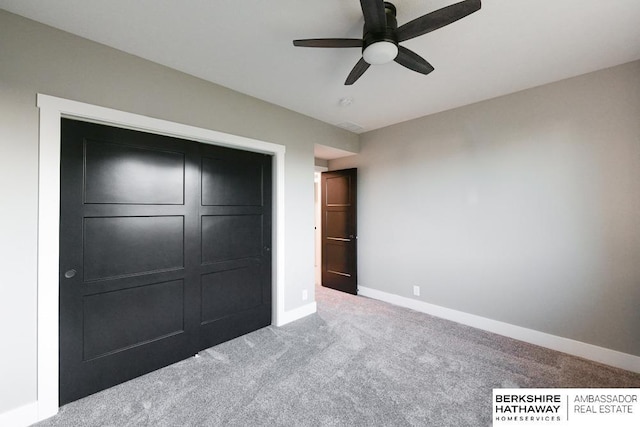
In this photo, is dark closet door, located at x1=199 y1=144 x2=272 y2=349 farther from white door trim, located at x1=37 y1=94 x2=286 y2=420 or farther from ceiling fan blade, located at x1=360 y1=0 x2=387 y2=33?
ceiling fan blade, located at x1=360 y1=0 x2=387 y2=33

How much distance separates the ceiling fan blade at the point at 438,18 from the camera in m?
1.32

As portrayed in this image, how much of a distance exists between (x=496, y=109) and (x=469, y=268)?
6.35 feet

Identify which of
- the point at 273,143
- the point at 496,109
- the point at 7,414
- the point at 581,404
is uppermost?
the point at 496,109

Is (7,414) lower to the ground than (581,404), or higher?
higher

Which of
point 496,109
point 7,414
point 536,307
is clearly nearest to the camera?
point 7,414

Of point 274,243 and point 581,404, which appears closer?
point 581,404

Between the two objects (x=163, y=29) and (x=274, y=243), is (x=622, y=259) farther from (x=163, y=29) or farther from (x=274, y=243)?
(x=163, y=29)

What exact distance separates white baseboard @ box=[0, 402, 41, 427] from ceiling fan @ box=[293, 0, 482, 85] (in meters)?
2.97

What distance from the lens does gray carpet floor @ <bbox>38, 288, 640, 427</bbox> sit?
1.73m

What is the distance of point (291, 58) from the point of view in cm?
219

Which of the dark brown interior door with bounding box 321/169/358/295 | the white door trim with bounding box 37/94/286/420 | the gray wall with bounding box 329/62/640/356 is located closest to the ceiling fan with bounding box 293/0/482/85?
the white door trim with bounding box 37/94/286/420

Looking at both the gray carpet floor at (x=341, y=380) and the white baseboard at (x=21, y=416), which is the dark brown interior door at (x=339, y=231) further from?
the white baseboard at (x=21, y=416)

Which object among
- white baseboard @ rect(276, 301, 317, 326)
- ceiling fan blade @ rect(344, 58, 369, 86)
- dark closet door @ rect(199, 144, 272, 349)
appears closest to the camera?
ceiling fan blade @ rect(344, 58, 369, 86)

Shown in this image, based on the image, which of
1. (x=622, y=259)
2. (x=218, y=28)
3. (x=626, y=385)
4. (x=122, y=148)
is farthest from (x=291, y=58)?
(x=626, y=385)
